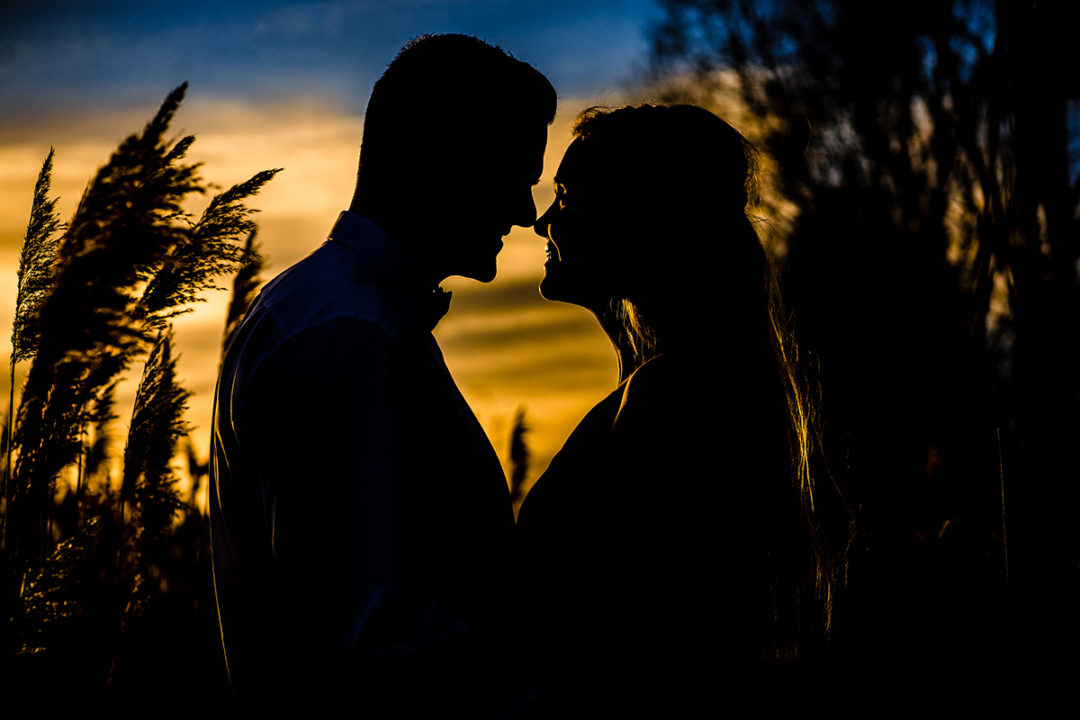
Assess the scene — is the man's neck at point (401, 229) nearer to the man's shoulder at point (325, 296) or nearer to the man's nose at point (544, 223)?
the man's shoulder at point (325, 296)

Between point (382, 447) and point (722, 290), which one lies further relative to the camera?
point (722, 290)

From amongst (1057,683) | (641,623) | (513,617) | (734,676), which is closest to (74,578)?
(513,617)

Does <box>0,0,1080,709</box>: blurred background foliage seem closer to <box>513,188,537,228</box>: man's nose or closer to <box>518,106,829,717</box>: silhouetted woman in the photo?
<box>518,106,829,717</box>: silhouetted woman

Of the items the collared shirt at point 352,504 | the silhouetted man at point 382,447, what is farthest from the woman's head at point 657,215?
the collared shirt at point 352,504

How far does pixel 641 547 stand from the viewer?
74.8 inches

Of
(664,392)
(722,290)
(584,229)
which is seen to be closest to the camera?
(664,392)

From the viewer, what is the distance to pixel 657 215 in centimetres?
245

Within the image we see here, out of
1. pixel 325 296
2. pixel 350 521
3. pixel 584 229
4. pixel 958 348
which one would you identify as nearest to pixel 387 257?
pixel 325 296

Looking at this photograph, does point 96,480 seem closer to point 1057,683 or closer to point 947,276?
point 1057,683

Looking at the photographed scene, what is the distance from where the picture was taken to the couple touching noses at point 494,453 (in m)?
1.30

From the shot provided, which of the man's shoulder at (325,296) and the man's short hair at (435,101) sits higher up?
the man's short hair at (435,101)

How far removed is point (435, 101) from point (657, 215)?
2.78 feet

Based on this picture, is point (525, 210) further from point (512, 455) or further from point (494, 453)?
point (512, 455)

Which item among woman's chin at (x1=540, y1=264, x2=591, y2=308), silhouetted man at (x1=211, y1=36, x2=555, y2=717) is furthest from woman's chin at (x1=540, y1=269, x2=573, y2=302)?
silhouetted man at (x1=211, y1=36, x2=555, y2=717)
